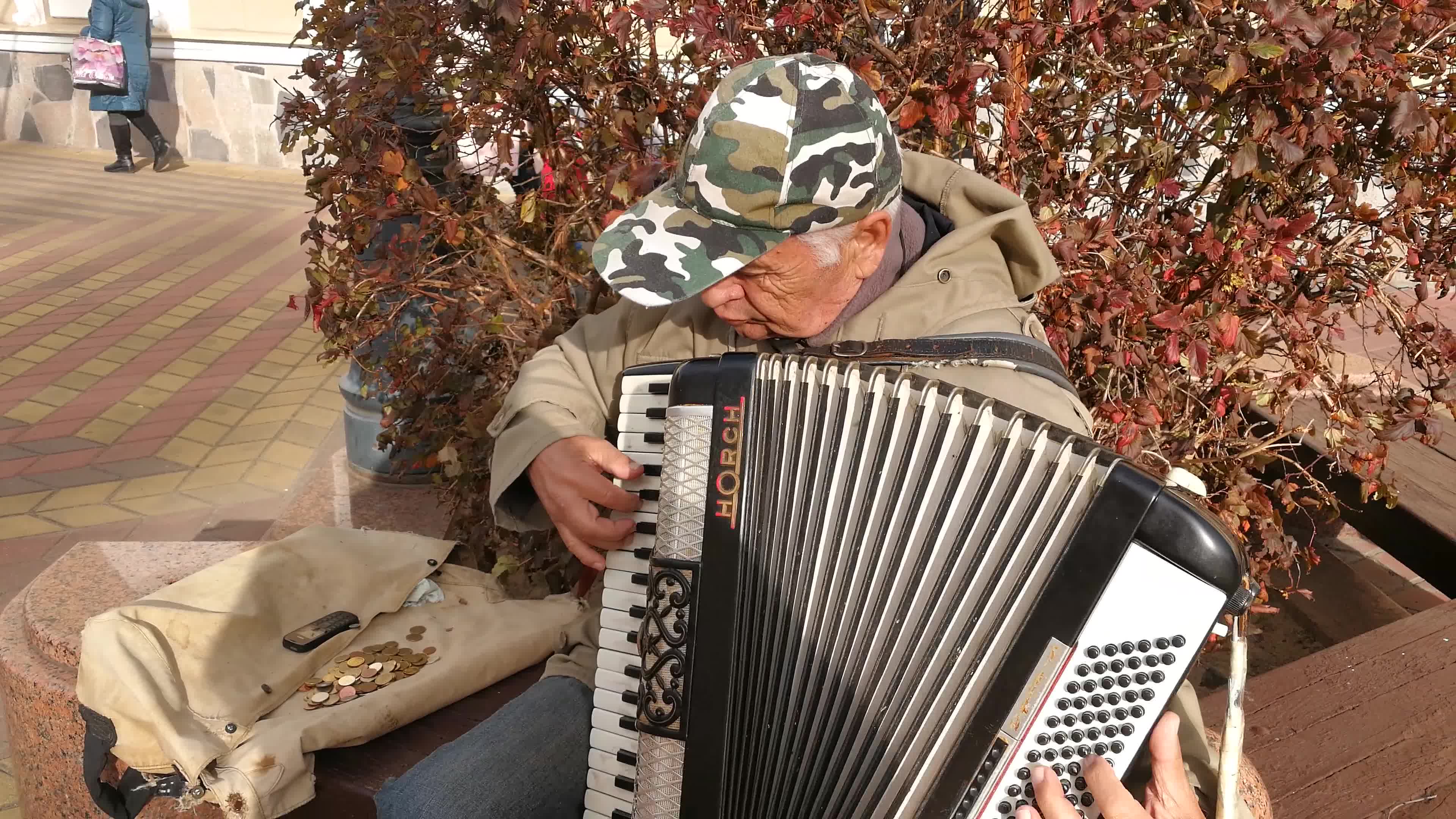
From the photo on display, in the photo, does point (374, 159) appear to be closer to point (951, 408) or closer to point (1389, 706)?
point (951, 408)

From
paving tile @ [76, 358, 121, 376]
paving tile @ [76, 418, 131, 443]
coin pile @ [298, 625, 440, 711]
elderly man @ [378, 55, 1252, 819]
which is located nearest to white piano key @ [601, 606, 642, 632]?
elderly man @ [378, 55, 1252, 819]

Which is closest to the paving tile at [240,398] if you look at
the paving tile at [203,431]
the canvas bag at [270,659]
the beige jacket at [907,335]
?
the paving tile at [203,431]

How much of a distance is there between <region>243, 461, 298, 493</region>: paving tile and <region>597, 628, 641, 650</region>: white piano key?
2911 mm

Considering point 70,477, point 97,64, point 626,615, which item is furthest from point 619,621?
point 97,64

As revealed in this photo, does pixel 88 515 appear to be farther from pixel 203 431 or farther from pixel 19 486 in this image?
pixel 203 431

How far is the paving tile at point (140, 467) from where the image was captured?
4.09m

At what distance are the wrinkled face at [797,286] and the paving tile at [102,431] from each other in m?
3.63

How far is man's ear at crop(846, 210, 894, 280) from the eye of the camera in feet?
5.47

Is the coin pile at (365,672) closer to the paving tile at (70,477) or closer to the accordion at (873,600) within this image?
the accordion at (873,600)

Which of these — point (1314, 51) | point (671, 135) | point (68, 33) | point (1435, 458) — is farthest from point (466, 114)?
point (68, 33)

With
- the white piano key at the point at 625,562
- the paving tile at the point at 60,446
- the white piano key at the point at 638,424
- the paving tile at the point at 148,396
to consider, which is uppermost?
the white piano key at the point at 638,424

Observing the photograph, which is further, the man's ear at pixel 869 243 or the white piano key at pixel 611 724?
the man's ear at pixel 869 243

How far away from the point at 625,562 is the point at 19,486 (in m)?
3.43

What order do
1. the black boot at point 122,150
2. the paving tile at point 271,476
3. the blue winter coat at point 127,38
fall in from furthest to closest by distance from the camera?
the black boot at point 122,150, the blue winter coat at point 127,38, the paving tile at point 271,476
